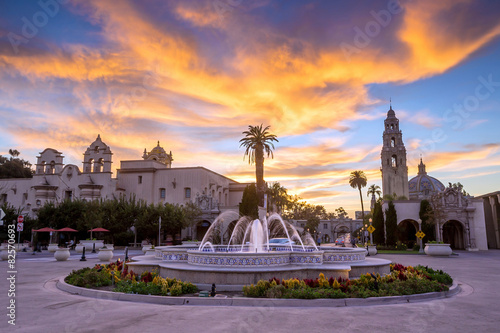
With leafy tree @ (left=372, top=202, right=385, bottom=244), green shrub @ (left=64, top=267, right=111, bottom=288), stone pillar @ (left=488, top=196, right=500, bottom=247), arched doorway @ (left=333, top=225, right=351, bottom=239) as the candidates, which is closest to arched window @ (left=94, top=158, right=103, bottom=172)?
leafy tree @ (left=372, top=202, right=385, bottom=244)

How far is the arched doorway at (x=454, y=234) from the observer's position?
47750 mm

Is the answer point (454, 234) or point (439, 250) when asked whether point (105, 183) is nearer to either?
point (439, 250)

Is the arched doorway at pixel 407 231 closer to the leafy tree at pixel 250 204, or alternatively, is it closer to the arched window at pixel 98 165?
the leafy tree at pixel 250 204

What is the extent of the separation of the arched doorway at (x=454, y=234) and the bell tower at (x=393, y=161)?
138 feet

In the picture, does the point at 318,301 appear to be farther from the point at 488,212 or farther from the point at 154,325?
the point at 488,212

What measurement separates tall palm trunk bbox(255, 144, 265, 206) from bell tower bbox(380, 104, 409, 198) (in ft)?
192

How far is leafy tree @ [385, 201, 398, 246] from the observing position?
149 ft

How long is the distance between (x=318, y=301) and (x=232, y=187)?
219ft

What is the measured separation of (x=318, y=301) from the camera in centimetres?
988

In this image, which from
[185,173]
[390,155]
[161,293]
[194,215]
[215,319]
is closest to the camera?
[215,319]

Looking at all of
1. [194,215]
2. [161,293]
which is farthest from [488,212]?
[161,293]

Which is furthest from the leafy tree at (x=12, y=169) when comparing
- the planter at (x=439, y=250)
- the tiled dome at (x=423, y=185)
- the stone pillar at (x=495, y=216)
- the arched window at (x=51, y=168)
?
the tiled dome at (x=423, y=185)

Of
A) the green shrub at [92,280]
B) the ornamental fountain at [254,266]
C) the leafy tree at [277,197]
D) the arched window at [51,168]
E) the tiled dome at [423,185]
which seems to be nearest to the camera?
the ornamental fountain at [254,266]

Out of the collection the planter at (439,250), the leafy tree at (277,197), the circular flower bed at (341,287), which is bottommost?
the planter at (439,250)
